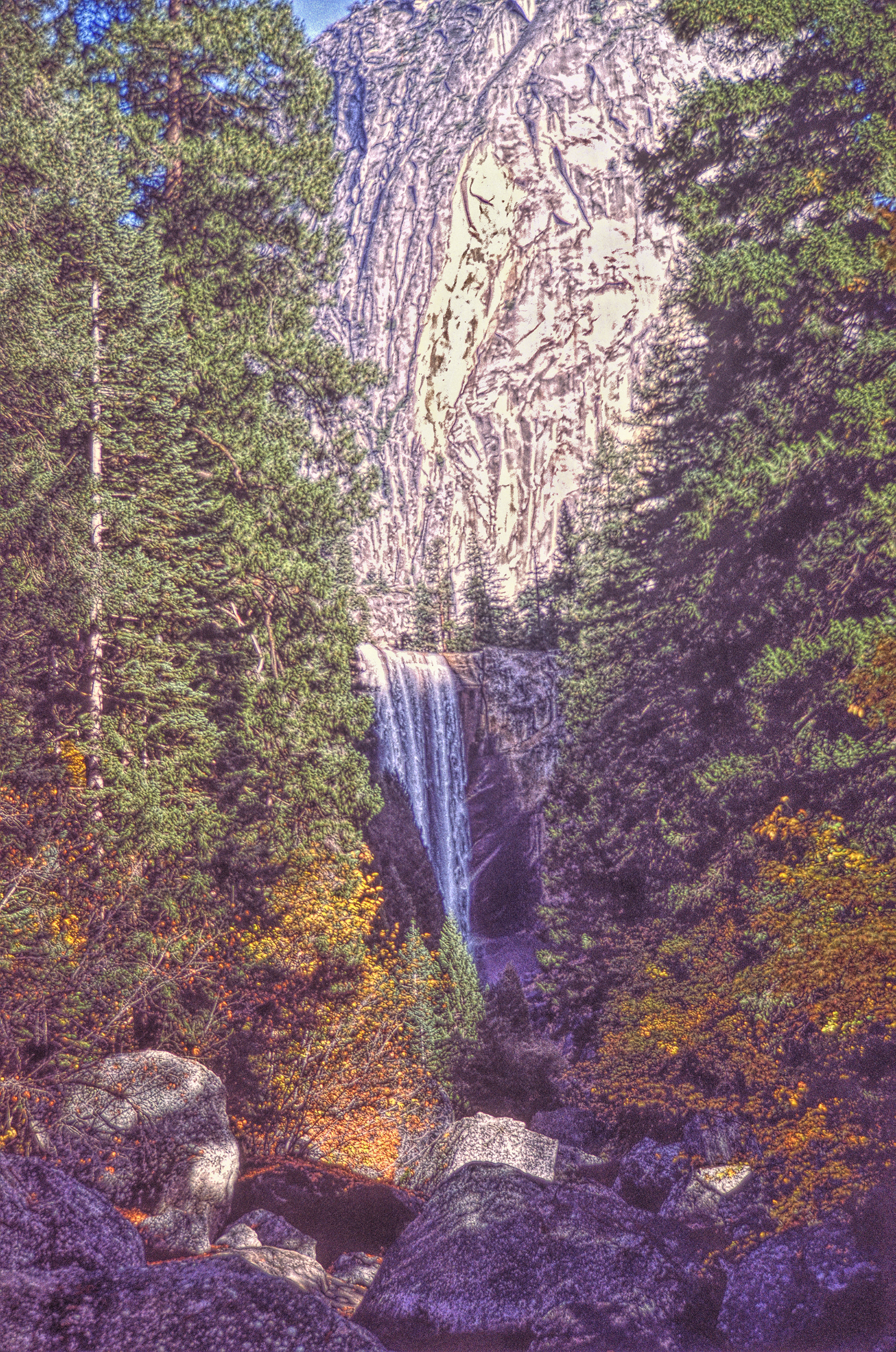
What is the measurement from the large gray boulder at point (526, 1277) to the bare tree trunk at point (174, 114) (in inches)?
495

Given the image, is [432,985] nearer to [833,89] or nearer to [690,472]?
[690,472]

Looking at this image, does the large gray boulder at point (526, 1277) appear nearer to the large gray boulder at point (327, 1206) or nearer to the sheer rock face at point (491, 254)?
the large gray boulder at point (327, 1206)

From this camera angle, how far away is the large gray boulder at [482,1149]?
1028 centimetres

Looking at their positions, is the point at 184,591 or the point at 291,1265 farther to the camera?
the point at 184,591

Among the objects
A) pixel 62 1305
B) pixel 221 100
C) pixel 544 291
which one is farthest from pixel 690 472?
pixel 544 291

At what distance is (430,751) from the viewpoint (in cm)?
2059

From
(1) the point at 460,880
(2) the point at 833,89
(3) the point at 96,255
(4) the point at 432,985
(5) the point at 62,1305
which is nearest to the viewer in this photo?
(5) the point at 62,1305

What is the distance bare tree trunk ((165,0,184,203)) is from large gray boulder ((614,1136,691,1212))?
14.3 meters

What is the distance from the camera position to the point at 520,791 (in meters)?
22.3

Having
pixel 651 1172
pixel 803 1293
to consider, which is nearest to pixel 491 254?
pixel 651 1172

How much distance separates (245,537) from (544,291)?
775 inches

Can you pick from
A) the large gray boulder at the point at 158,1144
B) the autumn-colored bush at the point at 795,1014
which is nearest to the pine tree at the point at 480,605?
the autumn-colored bush at the point at 795,1014

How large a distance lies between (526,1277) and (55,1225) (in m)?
3.93

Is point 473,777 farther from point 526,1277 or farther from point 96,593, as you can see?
point 526,1277
